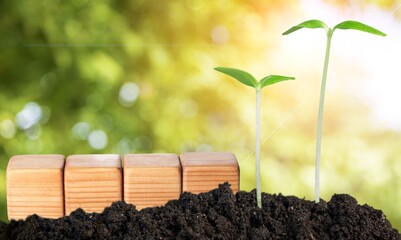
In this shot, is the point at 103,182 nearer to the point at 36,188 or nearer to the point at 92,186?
the point at 92,186

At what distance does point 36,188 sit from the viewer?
1.83m

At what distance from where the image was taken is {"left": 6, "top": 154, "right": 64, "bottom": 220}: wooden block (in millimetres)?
1822

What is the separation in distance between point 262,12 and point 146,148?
2.57 feet

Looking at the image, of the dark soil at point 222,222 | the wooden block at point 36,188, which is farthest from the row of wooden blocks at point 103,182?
the dark soil at point 222,222

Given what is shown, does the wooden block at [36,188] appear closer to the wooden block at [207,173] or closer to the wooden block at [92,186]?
the wooden block at [92,186]

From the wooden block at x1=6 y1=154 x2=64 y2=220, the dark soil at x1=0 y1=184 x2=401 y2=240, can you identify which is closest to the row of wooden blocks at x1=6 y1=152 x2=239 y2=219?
the wooden block at x1=6 y1=154 x2=64 y2=220

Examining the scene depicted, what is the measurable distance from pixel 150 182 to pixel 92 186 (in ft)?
0.47

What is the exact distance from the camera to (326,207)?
1.57 metres

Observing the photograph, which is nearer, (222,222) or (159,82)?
(222,222)

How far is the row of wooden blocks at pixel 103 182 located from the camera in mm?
1814

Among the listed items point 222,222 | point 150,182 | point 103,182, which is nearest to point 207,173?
point 150,182

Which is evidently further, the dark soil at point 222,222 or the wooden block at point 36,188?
the wooden block at point 36,188

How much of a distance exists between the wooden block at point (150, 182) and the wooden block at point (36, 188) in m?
0.17

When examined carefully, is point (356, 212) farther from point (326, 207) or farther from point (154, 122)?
point (154, 122)
